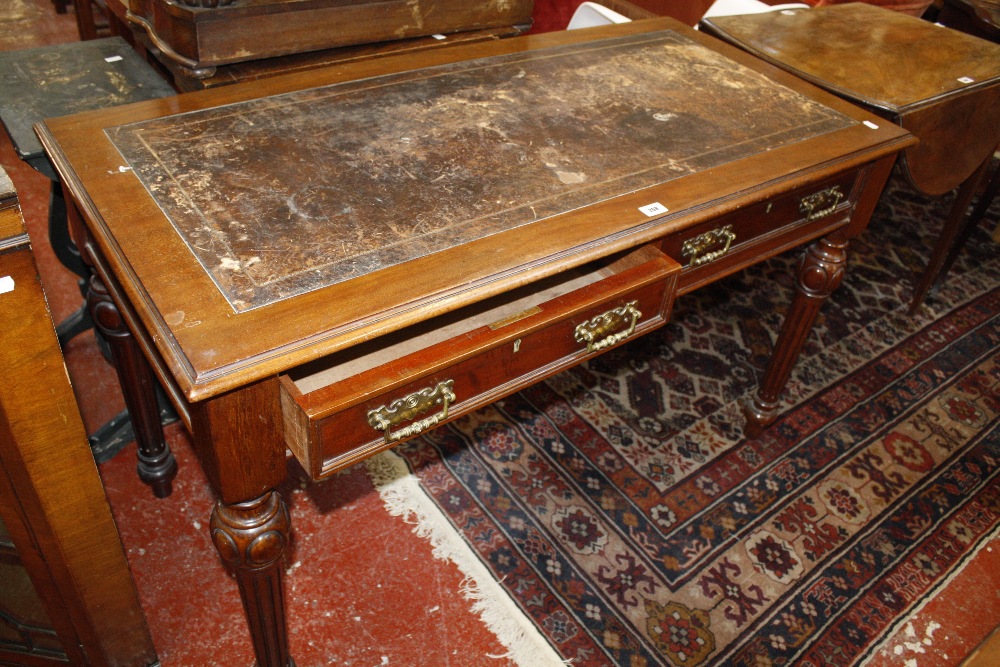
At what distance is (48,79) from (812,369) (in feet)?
6.09

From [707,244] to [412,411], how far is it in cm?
57

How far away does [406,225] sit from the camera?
103 centimetres

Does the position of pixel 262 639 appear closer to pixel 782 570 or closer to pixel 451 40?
pixel 782 570

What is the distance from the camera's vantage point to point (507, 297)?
1174mm

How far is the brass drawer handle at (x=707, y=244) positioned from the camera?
124 cm

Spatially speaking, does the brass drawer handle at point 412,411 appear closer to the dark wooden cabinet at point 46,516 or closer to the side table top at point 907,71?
the dark wooden cabinet at point 46,516

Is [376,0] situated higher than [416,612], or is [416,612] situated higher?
[376,0]

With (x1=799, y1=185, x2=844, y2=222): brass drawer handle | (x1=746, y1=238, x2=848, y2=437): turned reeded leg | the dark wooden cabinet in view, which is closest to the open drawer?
the dark wooden cabinet

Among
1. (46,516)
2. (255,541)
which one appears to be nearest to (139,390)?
(46,516)

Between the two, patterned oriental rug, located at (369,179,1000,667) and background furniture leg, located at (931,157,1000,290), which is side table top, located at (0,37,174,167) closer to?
patterned oriental rug, located at (369,179,1000,667)

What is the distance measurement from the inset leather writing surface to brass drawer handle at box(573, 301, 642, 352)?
6.1 inches

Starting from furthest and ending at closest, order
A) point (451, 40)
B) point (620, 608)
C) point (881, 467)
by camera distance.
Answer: point (881, 467), point (451, 40), point (620, 608)

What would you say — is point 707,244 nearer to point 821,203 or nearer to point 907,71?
point 821,203

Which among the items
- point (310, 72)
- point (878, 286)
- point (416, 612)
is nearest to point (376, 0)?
point (310, 72)
